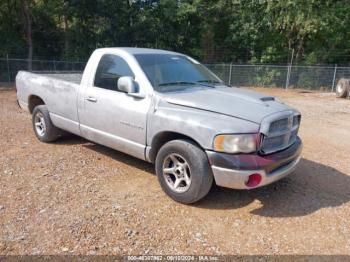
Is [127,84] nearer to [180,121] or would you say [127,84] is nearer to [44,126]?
[180,121]

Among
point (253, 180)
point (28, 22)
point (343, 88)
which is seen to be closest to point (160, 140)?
point (253, 180)

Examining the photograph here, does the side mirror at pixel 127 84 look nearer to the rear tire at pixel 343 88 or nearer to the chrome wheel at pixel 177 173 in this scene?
the chrome wheel at pixel 177 173

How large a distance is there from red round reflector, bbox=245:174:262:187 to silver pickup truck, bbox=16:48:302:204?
0.4 inches

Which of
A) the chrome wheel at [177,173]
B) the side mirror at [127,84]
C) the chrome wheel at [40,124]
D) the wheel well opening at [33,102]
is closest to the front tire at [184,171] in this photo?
the chrome wheel at [177,173]

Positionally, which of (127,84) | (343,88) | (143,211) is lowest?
(143,211)

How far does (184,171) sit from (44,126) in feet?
10.8

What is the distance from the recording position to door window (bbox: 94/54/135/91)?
449cm

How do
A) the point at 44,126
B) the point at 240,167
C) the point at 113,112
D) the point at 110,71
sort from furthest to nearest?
the point at 44,126 < the point at 110,71 < the point at 113,112 < the point at 240,167

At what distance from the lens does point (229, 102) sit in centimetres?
385

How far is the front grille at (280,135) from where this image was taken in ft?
11.6

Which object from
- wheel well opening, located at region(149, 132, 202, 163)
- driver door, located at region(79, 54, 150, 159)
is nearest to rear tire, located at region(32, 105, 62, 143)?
driver door, located at region(79, 54, 150, 159)

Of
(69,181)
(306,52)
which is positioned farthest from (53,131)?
(306,52)

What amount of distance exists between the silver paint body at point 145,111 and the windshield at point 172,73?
0.42ft

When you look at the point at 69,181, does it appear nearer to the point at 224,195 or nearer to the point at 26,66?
the point at 224,195
